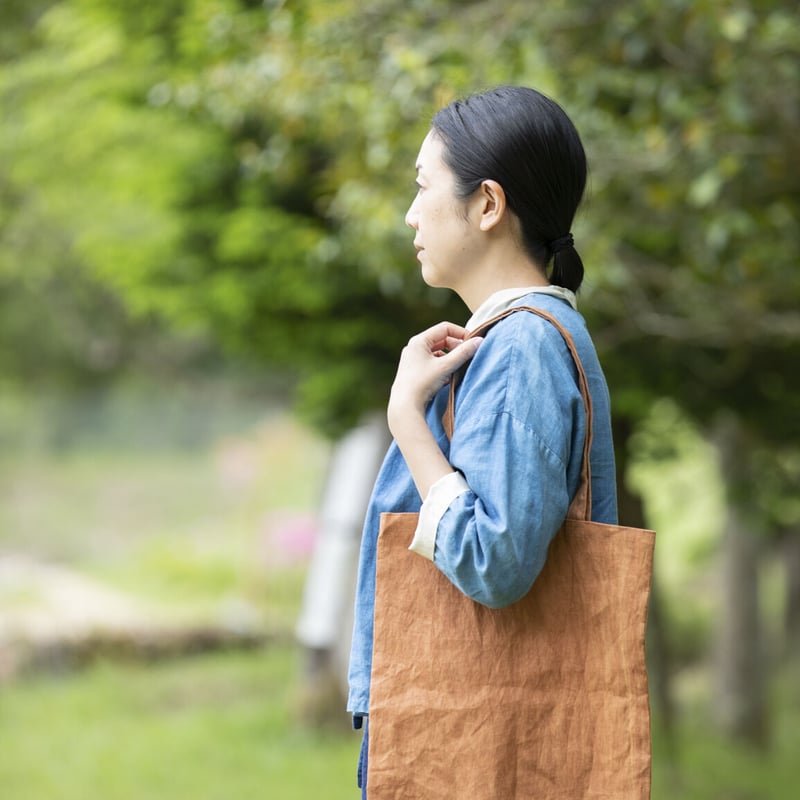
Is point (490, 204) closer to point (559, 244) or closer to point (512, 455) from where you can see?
point (559, 244)

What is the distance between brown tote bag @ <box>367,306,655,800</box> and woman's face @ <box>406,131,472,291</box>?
0.30 m

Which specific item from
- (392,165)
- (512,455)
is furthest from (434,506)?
(392,165)

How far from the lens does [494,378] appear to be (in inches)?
58.2

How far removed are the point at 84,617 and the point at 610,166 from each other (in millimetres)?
8250

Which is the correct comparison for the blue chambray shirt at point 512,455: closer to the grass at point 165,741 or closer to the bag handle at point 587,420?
the bag handle at point 587,420

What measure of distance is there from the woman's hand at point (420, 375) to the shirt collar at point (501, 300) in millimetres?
57

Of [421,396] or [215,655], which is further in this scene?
[215,655]

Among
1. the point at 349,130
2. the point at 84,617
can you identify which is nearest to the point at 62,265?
the point at 84,617

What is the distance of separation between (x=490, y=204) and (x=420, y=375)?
25 centimetres

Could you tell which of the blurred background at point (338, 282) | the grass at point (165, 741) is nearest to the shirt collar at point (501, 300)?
the blurred background at point (338, 282)

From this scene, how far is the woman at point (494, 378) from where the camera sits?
4.69ft

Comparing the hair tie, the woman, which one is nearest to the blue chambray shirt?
the woman

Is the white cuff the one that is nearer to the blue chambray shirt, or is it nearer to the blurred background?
the blue chambray shirt

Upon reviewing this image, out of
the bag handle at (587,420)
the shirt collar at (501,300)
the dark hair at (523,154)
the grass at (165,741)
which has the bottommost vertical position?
the bag handle at (587,420)
